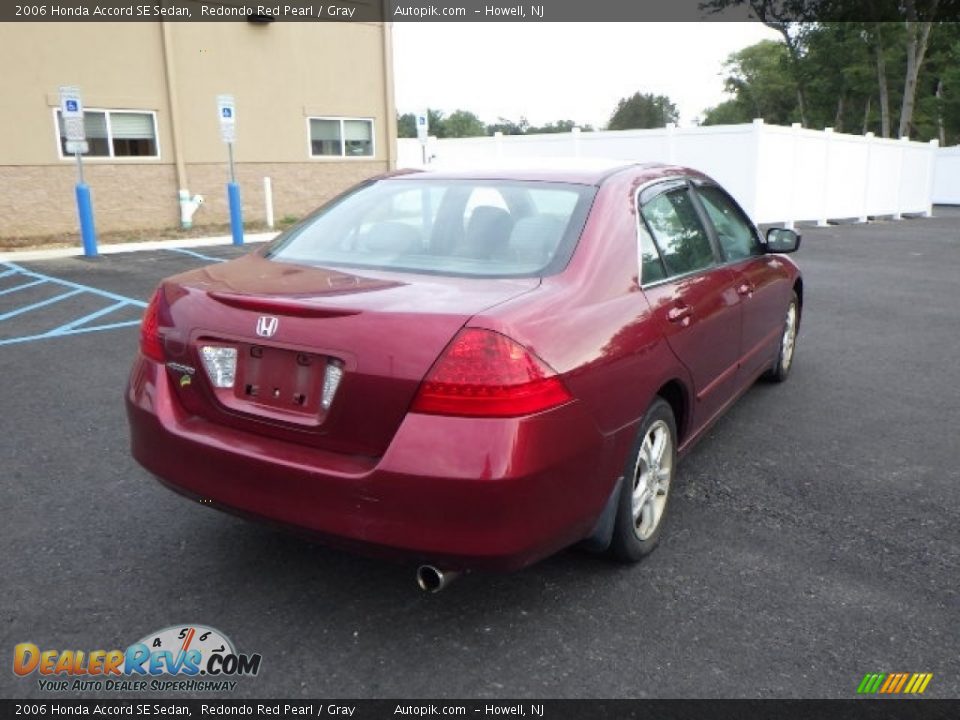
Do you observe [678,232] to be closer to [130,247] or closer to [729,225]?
[729,225]

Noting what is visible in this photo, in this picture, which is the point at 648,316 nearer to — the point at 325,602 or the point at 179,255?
the point at 325,602

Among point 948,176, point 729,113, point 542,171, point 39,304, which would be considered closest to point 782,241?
point 542,171

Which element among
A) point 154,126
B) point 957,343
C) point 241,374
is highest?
point 154,126

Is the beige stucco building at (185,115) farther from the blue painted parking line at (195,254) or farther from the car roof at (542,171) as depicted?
the car roof at (542,171)

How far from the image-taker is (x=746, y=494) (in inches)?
156

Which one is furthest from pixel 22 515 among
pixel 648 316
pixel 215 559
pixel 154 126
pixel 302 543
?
pixel 154 126

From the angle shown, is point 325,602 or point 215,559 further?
point 215,559

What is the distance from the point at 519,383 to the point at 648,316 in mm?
928

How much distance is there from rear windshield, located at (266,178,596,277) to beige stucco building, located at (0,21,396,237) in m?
13.8

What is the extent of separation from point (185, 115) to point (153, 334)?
15500 mm

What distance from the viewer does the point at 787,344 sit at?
5.97m

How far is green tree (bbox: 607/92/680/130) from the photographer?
92625mm

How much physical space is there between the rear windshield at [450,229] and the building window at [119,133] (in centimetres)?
1412

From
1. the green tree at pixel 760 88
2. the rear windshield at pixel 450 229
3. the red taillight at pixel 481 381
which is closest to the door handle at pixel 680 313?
the rear windshield at pixel 450 229
